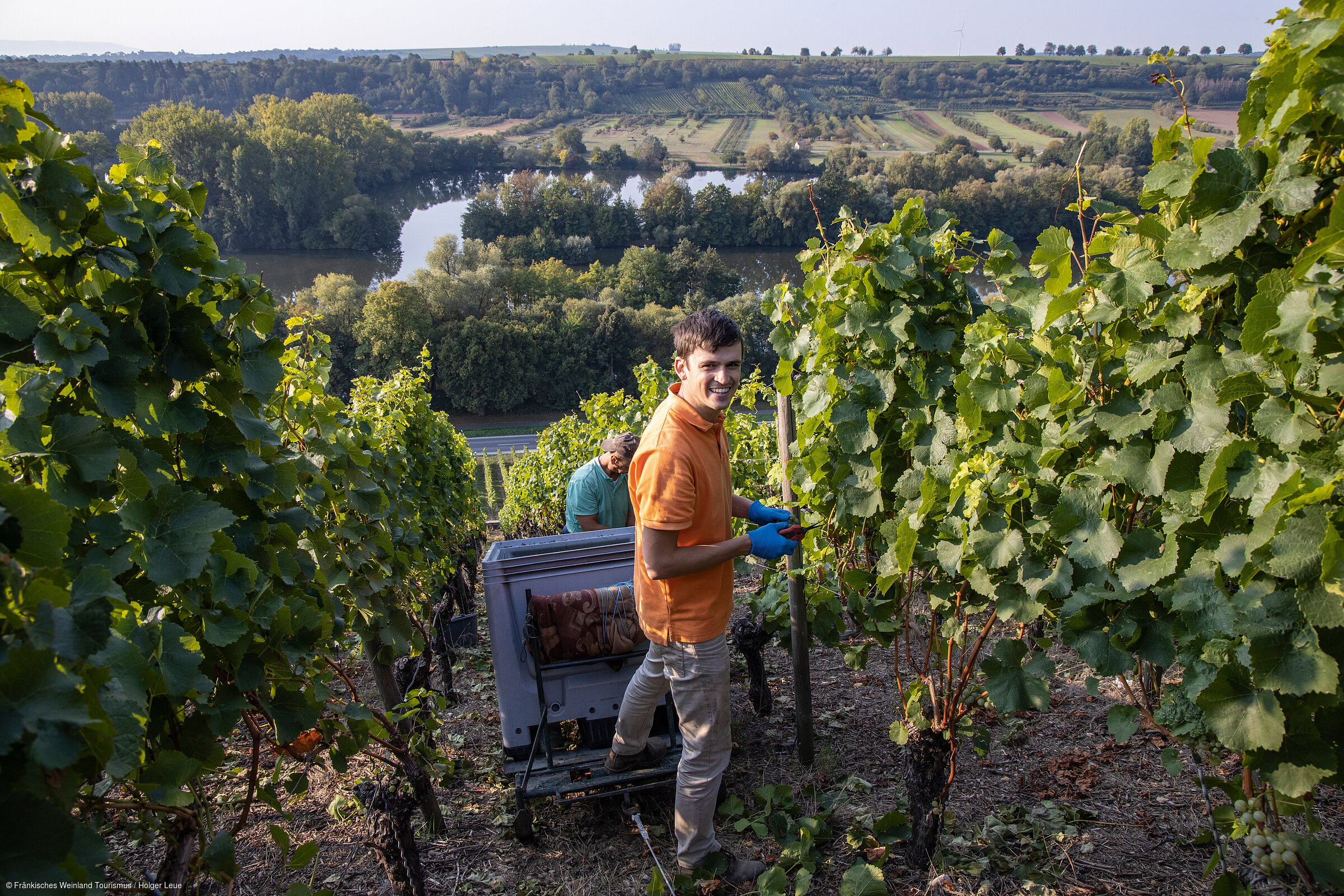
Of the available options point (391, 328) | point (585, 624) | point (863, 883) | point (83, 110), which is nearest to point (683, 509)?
point (585, 624)

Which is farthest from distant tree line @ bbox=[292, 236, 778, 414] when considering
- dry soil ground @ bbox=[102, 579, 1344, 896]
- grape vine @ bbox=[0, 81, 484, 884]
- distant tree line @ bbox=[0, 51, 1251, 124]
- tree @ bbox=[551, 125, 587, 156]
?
distant tree line @ bbox=[0, 51, 1251, 124]

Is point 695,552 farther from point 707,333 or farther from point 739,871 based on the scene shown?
point 739,871

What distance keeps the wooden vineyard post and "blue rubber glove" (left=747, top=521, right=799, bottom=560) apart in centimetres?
44

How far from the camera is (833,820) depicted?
10.4ft

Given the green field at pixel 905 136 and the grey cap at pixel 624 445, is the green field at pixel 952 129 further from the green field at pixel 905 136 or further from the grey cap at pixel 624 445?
the grey cap at pixel 624 445

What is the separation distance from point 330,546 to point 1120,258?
2.88 m

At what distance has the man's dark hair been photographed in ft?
8.48

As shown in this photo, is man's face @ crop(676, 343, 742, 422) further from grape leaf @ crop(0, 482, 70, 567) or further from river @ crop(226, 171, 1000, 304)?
river @ crop(226, 171, 1000, 304)

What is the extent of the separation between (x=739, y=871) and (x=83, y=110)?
287 feet

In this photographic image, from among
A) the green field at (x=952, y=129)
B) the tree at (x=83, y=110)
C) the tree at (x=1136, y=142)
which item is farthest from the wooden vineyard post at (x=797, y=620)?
the tree at (x=83, y=110)

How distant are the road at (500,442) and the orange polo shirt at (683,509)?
25.7 metres

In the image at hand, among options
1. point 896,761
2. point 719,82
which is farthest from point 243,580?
point 719,82

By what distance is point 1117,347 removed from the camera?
196cm

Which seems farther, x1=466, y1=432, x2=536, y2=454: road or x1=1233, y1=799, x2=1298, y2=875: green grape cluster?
x1=466, y1=432, x2=536, y2=454: road
